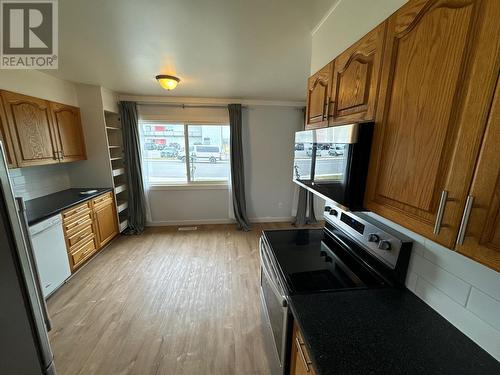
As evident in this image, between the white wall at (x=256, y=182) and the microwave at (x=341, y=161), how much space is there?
2.72 meters

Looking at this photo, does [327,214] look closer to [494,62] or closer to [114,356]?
[494,62]

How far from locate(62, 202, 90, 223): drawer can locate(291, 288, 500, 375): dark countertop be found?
2.74 m

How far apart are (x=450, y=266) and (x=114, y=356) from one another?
227 cm

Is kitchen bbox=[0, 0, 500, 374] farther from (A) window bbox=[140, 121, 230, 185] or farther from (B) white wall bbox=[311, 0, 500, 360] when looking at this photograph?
(A) window bbox=[140, 121, 230, 185]

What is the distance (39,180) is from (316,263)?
11.9 ft

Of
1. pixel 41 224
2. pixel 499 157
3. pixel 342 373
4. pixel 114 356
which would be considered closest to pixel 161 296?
pixel 114 356

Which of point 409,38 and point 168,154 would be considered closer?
point 409,38

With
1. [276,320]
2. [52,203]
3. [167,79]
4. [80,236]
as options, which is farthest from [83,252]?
[276,320]

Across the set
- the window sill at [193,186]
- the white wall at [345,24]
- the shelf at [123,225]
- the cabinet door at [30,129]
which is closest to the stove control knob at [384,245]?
the white wall at [345,24]

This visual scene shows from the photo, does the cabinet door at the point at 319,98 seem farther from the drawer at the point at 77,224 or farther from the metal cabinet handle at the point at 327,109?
the drawer at the point at 77,224

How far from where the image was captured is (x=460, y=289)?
2.81ft

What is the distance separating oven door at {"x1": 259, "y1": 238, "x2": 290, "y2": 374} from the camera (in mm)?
1104

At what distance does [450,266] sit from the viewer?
0.89 m

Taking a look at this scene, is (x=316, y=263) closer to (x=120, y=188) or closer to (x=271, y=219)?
(x=271, y=219)
